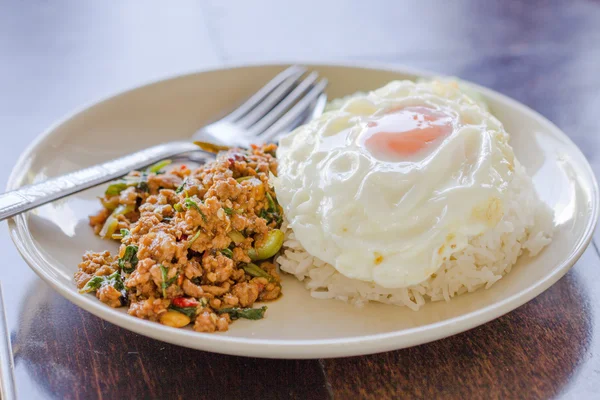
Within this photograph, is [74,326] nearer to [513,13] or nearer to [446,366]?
[446,366]

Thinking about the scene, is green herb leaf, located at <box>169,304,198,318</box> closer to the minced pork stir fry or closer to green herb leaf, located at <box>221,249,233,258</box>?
the minced pork stir fry

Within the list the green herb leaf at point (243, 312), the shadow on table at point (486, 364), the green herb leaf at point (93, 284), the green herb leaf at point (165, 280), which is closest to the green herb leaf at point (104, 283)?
the green herb leaf at point (93, 284)

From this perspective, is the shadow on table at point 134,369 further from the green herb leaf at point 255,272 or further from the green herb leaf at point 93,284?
the green herb leaf at point 255,272

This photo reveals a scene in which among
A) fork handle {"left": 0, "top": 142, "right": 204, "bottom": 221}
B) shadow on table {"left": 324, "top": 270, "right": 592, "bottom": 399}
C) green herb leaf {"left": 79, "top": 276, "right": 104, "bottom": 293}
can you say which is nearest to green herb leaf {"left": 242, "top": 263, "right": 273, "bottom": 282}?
shadow on table {"left": 324, "top": 270, "right": 592, "bottom": 399}

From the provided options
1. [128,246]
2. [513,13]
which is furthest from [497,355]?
[513,13]

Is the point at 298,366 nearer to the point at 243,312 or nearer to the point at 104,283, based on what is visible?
the point at 243,312
